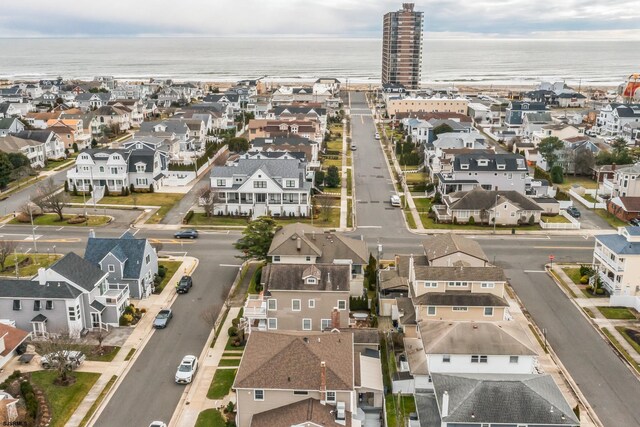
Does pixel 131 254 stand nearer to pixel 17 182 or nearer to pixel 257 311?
pixel 257 311

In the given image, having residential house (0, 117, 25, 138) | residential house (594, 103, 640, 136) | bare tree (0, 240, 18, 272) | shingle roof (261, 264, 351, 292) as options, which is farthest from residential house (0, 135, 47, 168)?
residential house (594, 103, 640, 136)

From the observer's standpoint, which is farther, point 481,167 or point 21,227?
point 481,167

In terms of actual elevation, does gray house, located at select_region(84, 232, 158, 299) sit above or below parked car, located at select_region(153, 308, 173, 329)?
above

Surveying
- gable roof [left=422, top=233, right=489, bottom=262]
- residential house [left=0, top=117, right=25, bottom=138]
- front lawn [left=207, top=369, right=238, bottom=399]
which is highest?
residential house [left=0, top=117, right=25, bottom=138]

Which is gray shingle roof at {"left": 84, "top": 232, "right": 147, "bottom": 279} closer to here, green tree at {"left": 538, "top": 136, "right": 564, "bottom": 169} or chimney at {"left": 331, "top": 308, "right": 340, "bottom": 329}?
chimney at {"left": 331, "top": 308, "right": 340, "bottom": 329}

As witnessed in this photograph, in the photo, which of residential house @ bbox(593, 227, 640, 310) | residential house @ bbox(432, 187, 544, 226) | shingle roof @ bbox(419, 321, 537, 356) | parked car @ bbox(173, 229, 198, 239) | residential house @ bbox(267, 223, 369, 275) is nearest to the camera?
shingle roof @ bbox(419, 321, 537, 356)

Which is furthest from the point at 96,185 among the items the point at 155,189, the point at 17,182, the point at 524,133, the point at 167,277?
the point at 524,133
